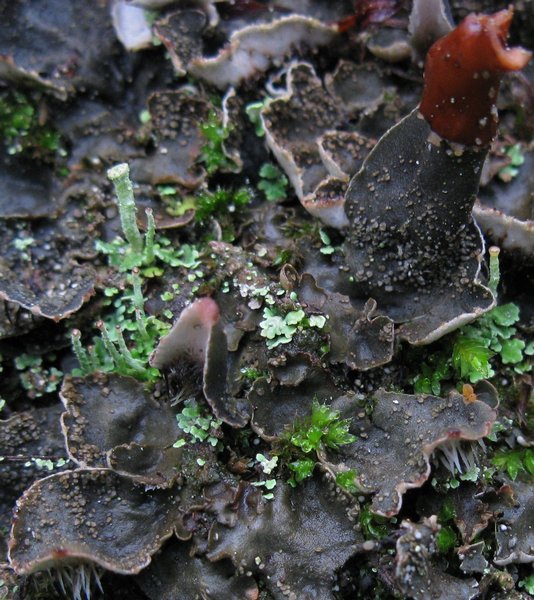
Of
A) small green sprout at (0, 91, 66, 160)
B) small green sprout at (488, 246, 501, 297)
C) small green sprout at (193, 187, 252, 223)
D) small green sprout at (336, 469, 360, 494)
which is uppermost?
small green sprout at (488, 246, 501, 297)

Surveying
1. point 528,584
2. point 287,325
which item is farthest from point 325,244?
point 528,584

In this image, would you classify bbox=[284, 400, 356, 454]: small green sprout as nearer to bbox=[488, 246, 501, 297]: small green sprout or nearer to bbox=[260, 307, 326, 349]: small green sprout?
bbox=[260, 307, 326, 349]: small green sprout

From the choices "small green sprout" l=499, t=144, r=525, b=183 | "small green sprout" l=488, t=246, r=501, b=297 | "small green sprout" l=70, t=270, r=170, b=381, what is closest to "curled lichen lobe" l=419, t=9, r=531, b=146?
"small green sprout" l=488, t=246, r=501, b=297

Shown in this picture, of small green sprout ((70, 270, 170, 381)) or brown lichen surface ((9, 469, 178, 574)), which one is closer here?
brown lichen surface ((9, 469, 178, 574))

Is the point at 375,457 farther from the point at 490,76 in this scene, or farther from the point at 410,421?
the point at 490,76

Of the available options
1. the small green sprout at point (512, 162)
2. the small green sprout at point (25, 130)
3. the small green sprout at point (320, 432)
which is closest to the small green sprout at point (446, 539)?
the small green sprout at point (320, 432)

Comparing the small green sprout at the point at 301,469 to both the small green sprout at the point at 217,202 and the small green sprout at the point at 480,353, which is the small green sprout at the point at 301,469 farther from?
the small green sprout at the point at 217,202

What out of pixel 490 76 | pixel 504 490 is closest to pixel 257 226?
pixel 490 76
